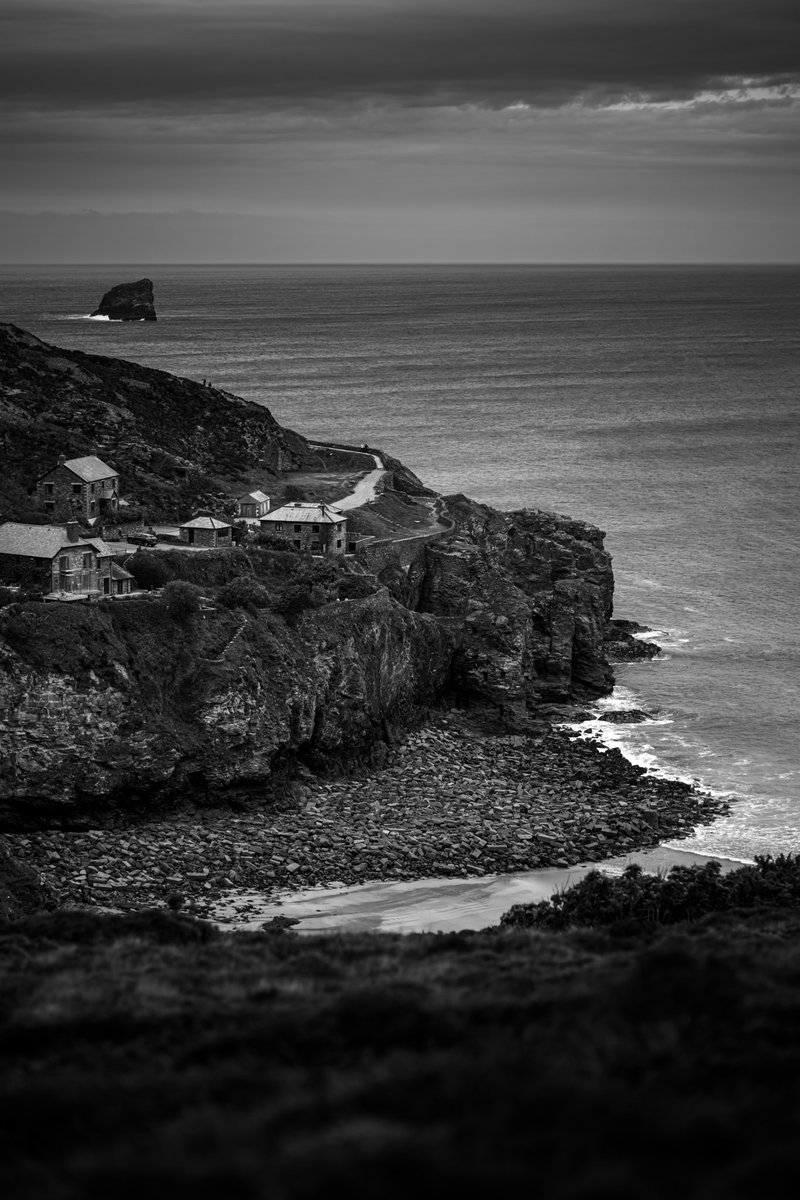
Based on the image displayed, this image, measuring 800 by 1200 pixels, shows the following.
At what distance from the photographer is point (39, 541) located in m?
68.0

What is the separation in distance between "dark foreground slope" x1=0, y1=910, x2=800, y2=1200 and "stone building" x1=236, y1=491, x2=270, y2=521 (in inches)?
2232

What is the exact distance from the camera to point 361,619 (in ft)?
234

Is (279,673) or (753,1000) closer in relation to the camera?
(753,1000)

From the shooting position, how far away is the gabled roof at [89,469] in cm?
8238

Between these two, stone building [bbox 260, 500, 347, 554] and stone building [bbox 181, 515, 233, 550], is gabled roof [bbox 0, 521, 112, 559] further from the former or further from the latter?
stone building [bbox 260, 500, 347, 554]

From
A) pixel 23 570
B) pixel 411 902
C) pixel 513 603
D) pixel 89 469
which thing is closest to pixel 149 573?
pixel 23 570

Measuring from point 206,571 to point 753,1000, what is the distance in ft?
174

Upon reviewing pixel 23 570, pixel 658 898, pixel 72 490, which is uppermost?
pixel 72 490

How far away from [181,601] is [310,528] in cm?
1859

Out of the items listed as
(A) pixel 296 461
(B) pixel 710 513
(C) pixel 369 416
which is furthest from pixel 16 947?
(C) pixel 369 416

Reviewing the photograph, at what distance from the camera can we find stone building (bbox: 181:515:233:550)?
7750 centimetres

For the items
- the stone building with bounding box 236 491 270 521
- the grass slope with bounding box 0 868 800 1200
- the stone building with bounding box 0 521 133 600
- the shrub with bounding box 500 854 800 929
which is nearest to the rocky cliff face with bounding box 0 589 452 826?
the stone building with bounding box 0 521 133 600

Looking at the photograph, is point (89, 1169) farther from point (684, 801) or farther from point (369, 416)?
point (369, 416)

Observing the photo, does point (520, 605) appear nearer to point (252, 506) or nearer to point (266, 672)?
point (252, 506)
